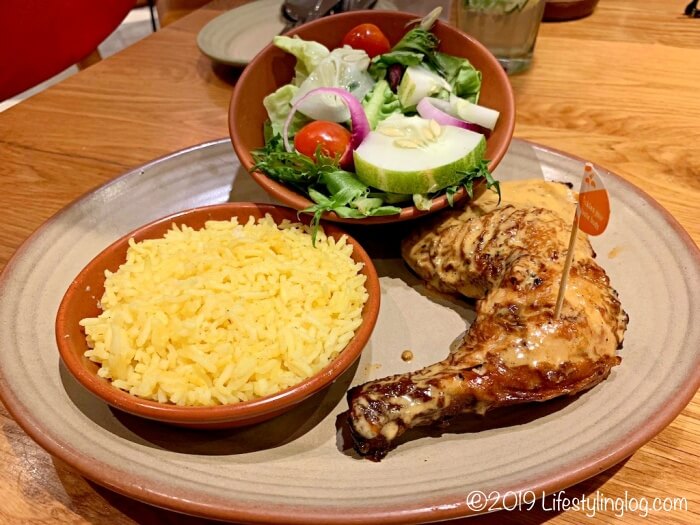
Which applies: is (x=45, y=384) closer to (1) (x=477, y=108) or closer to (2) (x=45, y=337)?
(2) (x=45, y=337)

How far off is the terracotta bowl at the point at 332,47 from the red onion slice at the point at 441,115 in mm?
77

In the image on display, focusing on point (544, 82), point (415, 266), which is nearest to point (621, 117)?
point (544, 82)

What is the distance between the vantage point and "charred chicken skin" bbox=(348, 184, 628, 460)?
1.47m

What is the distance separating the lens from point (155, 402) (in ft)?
4.82

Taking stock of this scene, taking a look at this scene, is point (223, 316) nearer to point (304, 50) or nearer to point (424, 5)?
point (304, 50)

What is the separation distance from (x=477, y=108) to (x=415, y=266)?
68cm

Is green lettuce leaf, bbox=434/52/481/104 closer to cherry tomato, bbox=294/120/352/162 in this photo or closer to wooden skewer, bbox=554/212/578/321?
cherry tomato, bbox=294/120/352/162

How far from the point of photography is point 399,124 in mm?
2248

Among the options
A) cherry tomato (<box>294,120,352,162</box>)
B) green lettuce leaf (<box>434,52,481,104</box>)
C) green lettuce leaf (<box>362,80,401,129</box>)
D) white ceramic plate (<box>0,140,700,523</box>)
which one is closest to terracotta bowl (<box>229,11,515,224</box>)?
green lettuce leaf (<box>434,52,481,104</box>)

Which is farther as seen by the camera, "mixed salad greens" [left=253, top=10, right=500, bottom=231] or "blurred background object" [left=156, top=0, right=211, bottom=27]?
"blurred background object" [left=156, top=0, right=211, bottom=27]

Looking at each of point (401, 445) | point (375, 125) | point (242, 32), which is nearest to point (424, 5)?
point (242, 32)

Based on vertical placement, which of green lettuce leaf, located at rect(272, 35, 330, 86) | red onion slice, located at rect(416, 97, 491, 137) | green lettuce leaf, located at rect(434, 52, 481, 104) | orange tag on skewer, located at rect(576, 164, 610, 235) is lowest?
red onion slice, located at rect(416, 97, 491, 137)

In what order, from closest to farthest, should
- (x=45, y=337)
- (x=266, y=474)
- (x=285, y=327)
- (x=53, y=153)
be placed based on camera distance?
(x=266, y=474)
(x=285, y=327)
(x=45, y=337)
(x=53, y=153)

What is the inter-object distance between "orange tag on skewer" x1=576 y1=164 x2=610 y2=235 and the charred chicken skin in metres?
0.22
